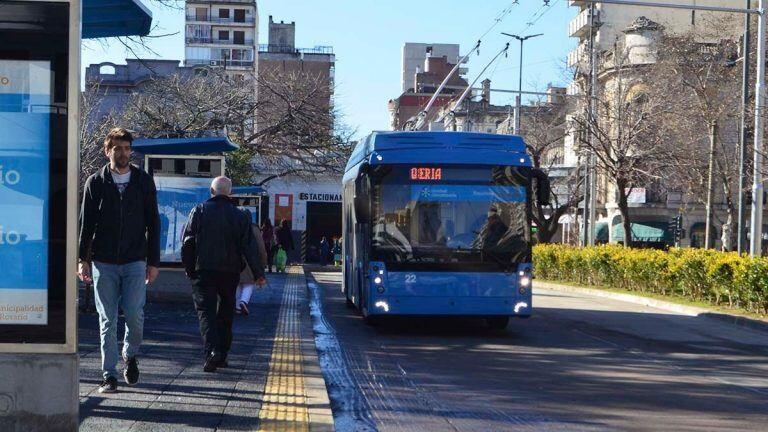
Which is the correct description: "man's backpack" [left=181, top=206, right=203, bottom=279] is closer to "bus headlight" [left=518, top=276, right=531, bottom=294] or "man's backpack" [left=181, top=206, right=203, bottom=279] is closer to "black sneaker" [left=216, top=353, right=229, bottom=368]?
"black sneaker" [left=216, top=353, right=229, bottom=368]

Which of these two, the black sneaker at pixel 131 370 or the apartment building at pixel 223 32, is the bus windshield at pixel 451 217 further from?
the apartment building at pixel 223 32

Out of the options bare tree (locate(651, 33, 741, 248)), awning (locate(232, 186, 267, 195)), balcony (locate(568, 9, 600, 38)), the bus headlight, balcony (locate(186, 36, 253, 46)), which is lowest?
the bus headlight

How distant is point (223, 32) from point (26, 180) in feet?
362

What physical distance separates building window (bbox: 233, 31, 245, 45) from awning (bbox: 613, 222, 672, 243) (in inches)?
2338

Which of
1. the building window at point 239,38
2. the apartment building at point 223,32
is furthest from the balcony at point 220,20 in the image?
the building window at point 239,38

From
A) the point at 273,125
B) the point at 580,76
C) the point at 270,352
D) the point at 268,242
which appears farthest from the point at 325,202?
the point at 270,352

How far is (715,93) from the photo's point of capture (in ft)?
119

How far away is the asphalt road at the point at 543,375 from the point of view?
8758mm

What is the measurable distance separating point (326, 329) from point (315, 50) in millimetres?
103803

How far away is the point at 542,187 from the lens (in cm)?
1593

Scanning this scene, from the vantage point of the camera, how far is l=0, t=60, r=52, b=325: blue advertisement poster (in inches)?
244

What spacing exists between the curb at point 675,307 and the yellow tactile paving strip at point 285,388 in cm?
879

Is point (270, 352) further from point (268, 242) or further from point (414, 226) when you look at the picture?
point (268, 242)

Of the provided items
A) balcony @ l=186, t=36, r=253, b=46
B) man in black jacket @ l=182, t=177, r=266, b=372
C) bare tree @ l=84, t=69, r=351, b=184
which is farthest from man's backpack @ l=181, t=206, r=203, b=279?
balcony @ l=186, t=36, r=253, b=46
